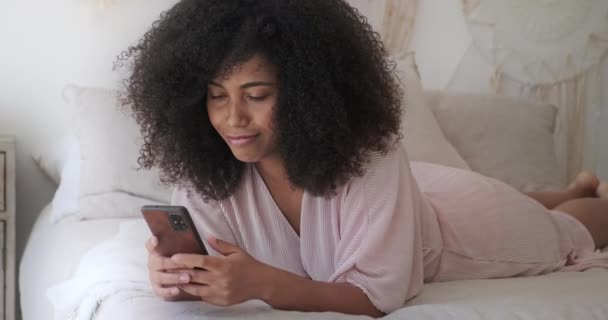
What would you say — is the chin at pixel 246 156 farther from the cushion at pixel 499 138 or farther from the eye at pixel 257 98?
the cushion at pixel 499 138

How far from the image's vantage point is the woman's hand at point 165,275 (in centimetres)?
120

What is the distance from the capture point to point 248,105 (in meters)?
1.29

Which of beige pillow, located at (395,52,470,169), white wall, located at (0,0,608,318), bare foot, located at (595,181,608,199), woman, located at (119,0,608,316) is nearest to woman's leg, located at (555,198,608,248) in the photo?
bare foot, located at (595,181,608,199)

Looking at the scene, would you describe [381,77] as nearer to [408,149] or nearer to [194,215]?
[194,215]

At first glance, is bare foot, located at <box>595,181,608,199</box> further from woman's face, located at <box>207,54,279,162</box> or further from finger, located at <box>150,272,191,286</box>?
finger, located at <box>150,272,191,286</box>

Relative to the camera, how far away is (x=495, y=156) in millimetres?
2389

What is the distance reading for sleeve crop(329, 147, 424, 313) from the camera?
1.32 metres

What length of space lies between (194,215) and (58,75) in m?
1.07

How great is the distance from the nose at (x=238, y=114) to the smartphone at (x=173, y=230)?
18 centimetres

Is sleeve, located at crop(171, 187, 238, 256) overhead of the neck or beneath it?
beneath

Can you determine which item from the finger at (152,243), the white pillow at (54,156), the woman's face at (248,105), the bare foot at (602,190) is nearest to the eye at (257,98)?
the woman's face at (248,105)

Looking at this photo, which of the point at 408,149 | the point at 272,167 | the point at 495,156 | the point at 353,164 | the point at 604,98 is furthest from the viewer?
the point at 604,98

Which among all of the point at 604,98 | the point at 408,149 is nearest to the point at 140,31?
the point at 408,149

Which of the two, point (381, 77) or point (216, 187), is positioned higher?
point (381, 77)
